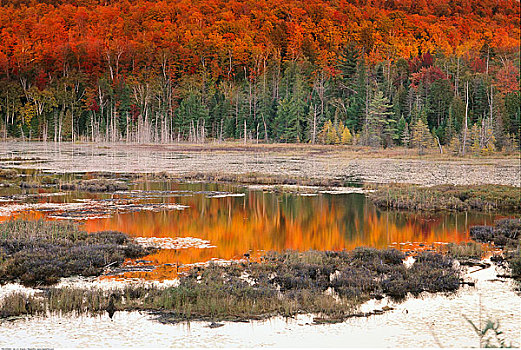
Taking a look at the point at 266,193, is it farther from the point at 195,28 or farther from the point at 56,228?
the point at 195,28

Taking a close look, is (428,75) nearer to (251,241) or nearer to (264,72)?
(264,72)

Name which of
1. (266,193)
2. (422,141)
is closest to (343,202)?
(266,193)

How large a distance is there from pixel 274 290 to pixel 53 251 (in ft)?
20.7

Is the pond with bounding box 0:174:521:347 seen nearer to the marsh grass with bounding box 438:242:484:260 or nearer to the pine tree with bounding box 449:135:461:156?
the marsh grass with bounding box 438:242:484:260

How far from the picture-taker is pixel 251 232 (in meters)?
20.7

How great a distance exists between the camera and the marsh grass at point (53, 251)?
14211 mm

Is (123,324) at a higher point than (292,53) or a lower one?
lower

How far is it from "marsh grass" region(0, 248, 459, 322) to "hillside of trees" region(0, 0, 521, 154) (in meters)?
50.7

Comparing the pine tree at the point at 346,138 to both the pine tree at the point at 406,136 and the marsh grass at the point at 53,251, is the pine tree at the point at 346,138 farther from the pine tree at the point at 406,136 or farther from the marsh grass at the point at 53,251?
the marsh grass at the point at 53,251

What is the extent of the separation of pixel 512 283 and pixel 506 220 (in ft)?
27.1

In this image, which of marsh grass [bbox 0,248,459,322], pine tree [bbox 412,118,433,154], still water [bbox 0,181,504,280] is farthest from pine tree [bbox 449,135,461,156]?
marsh grass [bbox 0,248,459,322]

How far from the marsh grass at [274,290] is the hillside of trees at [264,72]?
50.7 m

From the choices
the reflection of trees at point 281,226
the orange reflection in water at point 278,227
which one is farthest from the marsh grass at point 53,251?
the reflection of trees at point 281,226

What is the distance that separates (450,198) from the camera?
27172 mm
